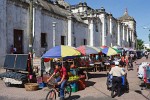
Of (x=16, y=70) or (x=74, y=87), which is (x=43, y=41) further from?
(x=74, y=87)

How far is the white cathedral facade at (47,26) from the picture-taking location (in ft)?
73.4

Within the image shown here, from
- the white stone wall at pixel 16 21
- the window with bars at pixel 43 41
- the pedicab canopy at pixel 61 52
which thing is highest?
the white stone wall at pixel 16 21

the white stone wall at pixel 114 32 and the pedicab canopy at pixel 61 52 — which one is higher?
the white stone wall at pixel 114 32

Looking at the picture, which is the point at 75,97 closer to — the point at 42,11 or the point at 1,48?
the point at 1,48

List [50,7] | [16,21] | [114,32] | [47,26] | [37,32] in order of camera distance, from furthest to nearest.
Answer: [114,32], [50,7], [47,26], [37,32], [16,21]

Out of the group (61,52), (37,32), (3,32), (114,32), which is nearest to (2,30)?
(3,32)

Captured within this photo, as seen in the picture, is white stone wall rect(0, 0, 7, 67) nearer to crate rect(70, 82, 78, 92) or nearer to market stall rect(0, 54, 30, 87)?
market stall rect(0, 54, 30, 87)

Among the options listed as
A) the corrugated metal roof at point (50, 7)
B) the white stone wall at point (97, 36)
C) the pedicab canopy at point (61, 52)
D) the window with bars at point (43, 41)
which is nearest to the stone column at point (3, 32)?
the window with bars at point (43, 41)

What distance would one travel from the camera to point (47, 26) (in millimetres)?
28984

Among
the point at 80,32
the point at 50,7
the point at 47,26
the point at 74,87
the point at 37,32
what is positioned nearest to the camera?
the point at 74,87

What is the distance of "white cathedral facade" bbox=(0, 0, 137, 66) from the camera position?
73.4 ft

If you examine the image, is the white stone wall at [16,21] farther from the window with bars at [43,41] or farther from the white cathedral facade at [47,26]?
the window with bars at [43,41]

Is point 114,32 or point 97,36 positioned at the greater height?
point 114,32

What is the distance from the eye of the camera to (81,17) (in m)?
42.9
